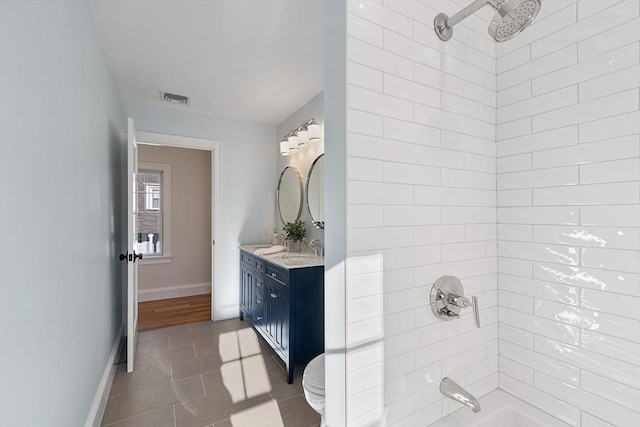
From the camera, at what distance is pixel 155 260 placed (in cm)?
449

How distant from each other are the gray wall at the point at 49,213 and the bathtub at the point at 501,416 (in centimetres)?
149

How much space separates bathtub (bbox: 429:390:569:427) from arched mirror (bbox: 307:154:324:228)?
188cm

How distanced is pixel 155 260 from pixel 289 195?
2.60 meters

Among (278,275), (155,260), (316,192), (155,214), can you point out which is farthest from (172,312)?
(316,192)

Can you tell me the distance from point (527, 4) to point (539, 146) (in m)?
0.58

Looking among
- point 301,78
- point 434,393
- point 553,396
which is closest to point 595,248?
point 553,396

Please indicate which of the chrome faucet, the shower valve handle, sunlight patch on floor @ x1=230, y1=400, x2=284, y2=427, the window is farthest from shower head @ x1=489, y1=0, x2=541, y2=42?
the window

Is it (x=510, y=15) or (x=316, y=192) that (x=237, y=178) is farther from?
(x=510, y=15)

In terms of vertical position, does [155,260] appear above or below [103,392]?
above

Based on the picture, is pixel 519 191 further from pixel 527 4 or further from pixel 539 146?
pixel 527 4

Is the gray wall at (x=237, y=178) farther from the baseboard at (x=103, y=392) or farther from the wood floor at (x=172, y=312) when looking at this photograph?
the baseboard at (x=103, y=392)

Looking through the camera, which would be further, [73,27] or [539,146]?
[73,27]

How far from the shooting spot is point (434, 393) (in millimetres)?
1165

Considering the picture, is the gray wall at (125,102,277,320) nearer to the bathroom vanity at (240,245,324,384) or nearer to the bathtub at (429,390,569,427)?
the bathroom vanity at (240,245,324,384)
